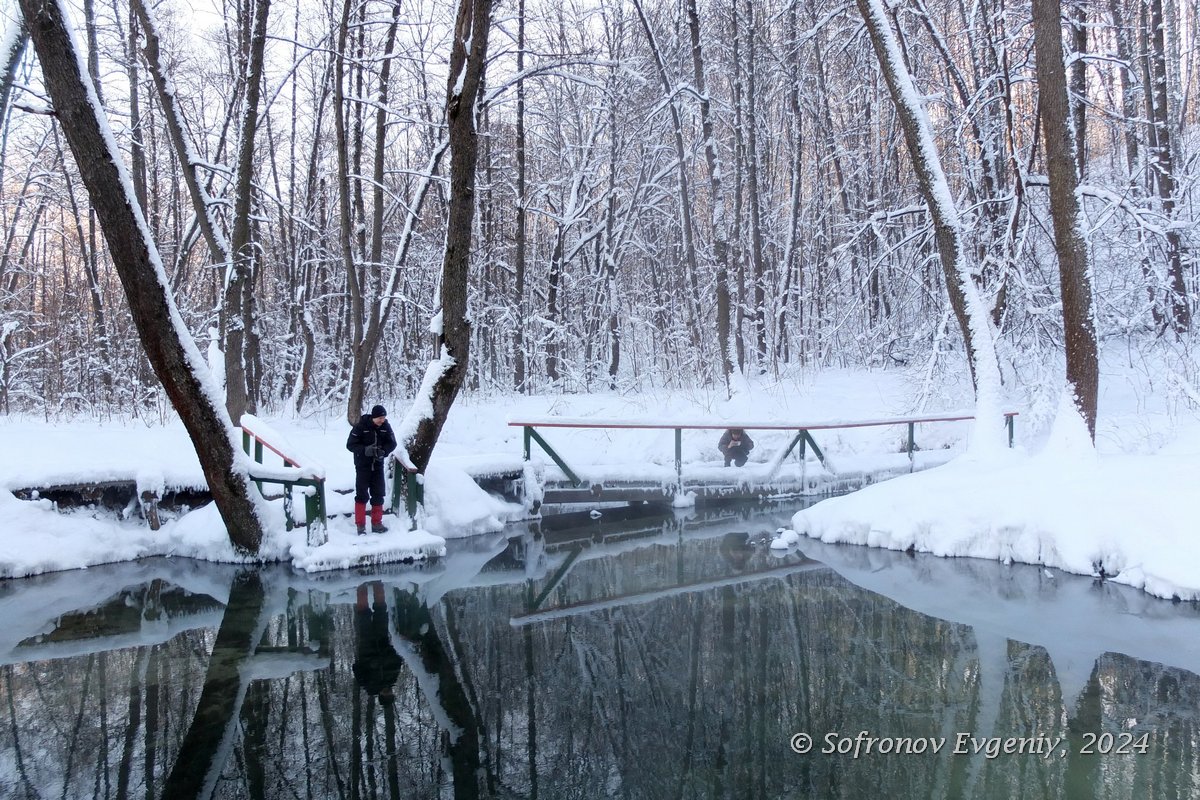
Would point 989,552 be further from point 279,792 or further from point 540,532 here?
point 279,792

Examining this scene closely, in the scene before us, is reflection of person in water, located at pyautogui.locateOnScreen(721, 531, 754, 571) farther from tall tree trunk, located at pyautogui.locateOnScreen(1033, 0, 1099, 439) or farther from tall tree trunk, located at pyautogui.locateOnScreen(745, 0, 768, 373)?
tall tree trunk, located at pyautogui.locateOnScreen(745, 0, 768, 373)

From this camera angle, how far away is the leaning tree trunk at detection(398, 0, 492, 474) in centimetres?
1019

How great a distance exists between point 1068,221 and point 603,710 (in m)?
8.52

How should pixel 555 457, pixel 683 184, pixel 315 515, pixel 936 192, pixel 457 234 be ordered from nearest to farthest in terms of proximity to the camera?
1. pixel 315 515
2. pixel 457 234
3. pixel 936 192
4. pixel 555 457
5. pixel 683 184

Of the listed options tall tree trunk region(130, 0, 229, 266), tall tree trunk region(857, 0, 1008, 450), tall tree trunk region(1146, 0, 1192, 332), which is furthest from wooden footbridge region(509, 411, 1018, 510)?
tall tree trunk region(130, 0, 229, 266)

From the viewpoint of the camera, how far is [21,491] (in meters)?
9.96

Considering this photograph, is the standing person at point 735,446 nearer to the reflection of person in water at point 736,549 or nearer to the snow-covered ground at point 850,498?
the snow-covered ground at point 850,498

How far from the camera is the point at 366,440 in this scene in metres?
10.1

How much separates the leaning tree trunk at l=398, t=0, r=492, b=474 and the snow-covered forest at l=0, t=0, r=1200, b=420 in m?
3.12

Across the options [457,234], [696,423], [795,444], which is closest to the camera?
[457,234]

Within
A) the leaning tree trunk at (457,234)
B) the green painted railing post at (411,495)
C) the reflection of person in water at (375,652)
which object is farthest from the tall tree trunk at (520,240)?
the reflection of person in water at (375,652)

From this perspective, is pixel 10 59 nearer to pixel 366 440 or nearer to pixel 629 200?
pixel 366 440

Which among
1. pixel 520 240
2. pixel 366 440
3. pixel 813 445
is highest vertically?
pixel 520 240

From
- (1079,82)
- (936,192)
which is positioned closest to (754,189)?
(1079,82)
